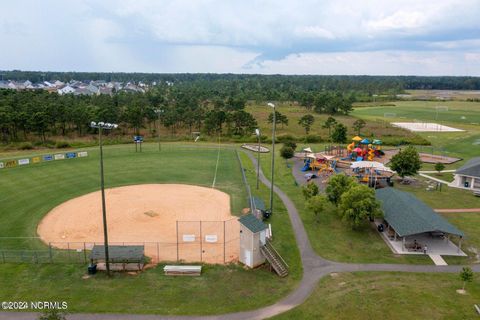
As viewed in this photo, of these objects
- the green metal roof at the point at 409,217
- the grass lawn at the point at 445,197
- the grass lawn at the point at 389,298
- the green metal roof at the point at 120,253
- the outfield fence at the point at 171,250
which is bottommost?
the grass lawn at the point at 389,298

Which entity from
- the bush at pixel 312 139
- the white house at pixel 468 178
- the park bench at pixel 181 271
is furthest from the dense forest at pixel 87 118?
the park bench at pixel 181 271

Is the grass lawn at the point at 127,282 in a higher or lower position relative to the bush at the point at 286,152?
lower

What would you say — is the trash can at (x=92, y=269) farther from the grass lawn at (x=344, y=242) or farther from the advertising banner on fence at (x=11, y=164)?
the advertising banner on fence at (x=11, y=164)

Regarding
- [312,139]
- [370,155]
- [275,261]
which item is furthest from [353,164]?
[312,139]

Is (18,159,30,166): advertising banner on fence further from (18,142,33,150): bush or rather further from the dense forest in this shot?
the dense forest

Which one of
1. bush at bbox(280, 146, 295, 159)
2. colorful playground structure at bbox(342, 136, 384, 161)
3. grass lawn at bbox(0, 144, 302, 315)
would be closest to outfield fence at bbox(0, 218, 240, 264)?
grass lawn at bbox(0, 144, 302, 315)

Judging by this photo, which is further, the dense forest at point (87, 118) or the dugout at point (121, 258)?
the dense forest at point (87, 118)

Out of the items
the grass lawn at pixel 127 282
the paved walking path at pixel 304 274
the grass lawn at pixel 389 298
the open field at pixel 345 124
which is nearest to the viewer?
the paved walking path at pixel 304 274
